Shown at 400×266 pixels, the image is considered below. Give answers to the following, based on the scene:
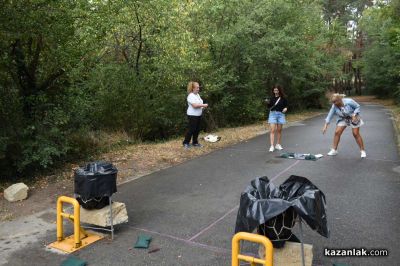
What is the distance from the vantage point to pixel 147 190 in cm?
678

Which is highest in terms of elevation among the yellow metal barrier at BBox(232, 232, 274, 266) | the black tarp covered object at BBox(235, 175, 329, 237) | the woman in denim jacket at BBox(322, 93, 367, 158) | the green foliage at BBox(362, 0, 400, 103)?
the green foliage at BBox(362, 0, 400, 103)

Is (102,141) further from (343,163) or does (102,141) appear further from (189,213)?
(343,163)

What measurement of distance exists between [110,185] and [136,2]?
729 cm

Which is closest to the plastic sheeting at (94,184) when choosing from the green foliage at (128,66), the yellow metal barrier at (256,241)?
the yellow metal barrier at (256,241)

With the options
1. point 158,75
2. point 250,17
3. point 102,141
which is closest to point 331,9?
point 250,17

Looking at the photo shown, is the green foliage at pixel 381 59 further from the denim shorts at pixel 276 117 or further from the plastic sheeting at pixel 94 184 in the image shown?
the plastic sheeting at pixel 94 184

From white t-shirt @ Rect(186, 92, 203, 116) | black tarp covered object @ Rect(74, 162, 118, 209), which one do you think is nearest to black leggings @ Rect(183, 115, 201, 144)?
white t-shirt @ Rect(186, 92, 203, 116)

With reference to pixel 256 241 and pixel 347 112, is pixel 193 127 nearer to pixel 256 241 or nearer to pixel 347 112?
pixel 347 112

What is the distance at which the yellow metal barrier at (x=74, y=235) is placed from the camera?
14.6 feet

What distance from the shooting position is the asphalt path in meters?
4.28

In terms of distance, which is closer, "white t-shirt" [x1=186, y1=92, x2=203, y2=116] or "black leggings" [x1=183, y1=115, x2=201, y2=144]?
"white t-shirt" [x1=186, y1=92, x2=203, y2=116]

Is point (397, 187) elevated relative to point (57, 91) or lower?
lower

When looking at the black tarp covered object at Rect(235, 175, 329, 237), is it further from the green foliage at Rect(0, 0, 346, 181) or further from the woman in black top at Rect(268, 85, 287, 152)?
the woman in black top at Rect(268, 85, 287, 152)

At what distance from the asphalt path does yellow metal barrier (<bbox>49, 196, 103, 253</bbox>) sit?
12 cm
